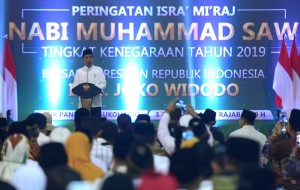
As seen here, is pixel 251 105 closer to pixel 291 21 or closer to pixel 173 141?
pixel 291 21

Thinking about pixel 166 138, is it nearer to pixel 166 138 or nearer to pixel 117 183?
pixel 166 138

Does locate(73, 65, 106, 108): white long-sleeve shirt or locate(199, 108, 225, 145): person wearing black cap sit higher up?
locate(73, 65, 106, 108): white long-sleeve shirt

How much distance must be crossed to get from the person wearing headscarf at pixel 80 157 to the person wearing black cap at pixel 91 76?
5378mm

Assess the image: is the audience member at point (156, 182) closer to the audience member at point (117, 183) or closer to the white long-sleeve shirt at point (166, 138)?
the audience member at point (117, 183)

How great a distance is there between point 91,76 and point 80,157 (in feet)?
19.1

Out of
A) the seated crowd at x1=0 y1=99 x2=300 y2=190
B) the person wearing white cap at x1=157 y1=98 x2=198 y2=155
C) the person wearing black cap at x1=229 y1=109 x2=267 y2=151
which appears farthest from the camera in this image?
the person wearing black cap at x1=229 y1=109 x2=267 y2=151

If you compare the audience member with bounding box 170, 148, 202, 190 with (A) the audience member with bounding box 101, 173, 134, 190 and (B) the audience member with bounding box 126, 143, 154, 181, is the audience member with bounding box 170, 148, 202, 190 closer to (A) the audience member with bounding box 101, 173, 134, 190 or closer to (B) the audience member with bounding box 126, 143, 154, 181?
(B) the audience member with bounding box 126, 143, 154, 181

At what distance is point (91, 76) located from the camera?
12164 mm

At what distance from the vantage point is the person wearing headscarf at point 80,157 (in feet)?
20.9

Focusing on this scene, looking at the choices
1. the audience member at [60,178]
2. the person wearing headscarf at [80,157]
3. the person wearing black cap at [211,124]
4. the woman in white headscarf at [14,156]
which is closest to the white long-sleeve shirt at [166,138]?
the person wearing black cap at [211,124]

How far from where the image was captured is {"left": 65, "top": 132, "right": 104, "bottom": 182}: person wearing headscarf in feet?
20.9

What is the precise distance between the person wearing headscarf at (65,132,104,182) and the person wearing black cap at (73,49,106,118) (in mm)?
5378

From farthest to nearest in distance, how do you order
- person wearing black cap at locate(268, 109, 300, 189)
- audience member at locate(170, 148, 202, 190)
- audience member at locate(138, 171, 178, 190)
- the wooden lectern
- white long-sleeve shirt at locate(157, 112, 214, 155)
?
the wooden lectern → person wearing black cap at locate(268, 109, 300, 189) → white long-sleeve shirt at locate(157, 112, 214, 155) → audience member at locate(170, 148, 202, 190) → audience member at locate(138, 171, 178, 190)

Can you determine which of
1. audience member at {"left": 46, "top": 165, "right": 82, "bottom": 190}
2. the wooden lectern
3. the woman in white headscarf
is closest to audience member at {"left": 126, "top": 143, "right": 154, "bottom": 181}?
audience member at {"left": 46, "top": 165, "right": 82, "bottom": 190}
